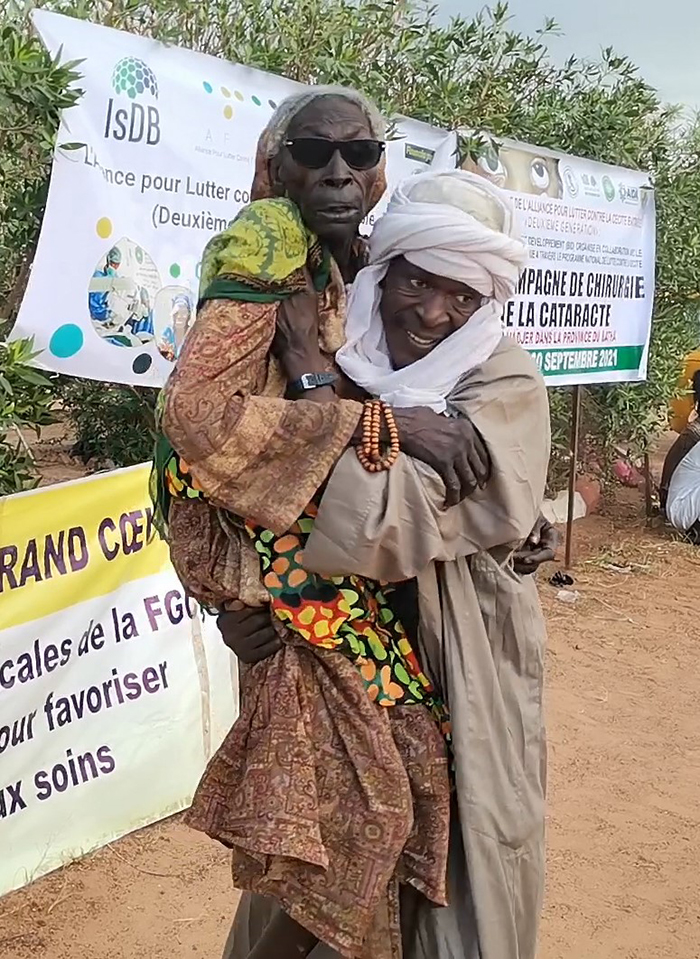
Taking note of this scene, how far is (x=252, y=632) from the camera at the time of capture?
5.70 ft

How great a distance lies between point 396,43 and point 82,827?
368 centimetres

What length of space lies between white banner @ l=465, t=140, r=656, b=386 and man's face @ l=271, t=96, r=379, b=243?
3768 mm

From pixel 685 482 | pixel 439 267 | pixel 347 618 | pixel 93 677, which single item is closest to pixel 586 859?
pixel 93 677

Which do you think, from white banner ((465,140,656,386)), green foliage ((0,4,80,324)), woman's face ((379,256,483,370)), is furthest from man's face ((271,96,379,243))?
white banner ((465,140,656,386))

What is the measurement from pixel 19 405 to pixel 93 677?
2.90ft

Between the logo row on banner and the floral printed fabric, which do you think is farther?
the logo row on banner

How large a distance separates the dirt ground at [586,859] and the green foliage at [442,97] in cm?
182

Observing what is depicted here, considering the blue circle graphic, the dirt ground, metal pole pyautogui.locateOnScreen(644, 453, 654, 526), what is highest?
the blue circle graphic

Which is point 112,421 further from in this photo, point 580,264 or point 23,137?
point 580,264

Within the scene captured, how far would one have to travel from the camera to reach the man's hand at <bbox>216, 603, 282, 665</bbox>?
173 cm

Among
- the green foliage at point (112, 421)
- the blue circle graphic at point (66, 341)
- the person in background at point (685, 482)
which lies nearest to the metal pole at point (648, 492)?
the person in background at point (685, 482)

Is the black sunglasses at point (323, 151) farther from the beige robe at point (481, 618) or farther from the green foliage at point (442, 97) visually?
the green foliage at point (442, 97)

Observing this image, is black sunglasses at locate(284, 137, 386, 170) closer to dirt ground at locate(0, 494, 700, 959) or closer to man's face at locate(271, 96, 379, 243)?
man's face at locate(271, 96, 379, 243)

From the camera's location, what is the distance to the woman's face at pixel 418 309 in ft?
5.63
